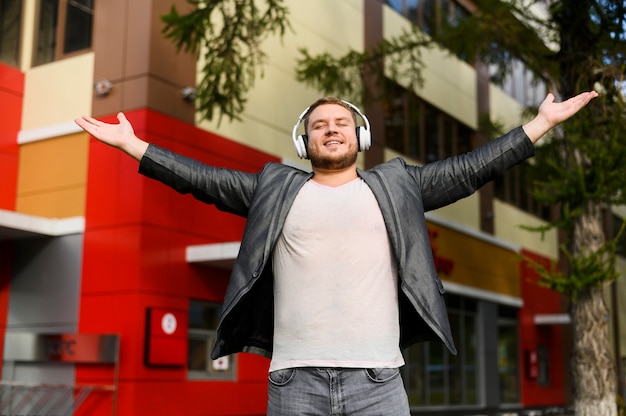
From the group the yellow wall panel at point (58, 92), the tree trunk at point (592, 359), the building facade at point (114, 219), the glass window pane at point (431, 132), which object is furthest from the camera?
the glass window pane at point (431, 132)

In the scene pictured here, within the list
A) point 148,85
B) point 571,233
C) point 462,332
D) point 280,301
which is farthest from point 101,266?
point 462,332

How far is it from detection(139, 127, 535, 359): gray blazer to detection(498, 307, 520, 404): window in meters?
19.0

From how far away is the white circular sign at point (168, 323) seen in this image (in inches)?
459

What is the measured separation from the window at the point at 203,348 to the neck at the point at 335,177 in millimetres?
9497

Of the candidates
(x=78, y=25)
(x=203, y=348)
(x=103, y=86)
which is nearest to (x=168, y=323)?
(x=203, y=348)

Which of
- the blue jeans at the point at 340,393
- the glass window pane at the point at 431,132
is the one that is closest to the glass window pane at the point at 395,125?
the glass window pane at the point at 431,132

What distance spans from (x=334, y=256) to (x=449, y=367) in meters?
17.2

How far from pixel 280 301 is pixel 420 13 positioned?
58.5ft

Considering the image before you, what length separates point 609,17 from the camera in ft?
32.2

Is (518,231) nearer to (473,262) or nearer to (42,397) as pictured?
(473,262)

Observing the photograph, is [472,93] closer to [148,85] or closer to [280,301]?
[148,85]

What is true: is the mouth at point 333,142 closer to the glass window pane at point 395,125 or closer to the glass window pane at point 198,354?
the glass window pane at point 198,354

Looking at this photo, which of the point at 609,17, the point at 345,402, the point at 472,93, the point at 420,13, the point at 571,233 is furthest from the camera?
the point at 472,93

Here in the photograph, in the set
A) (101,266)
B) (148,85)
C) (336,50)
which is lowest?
(101,266)
